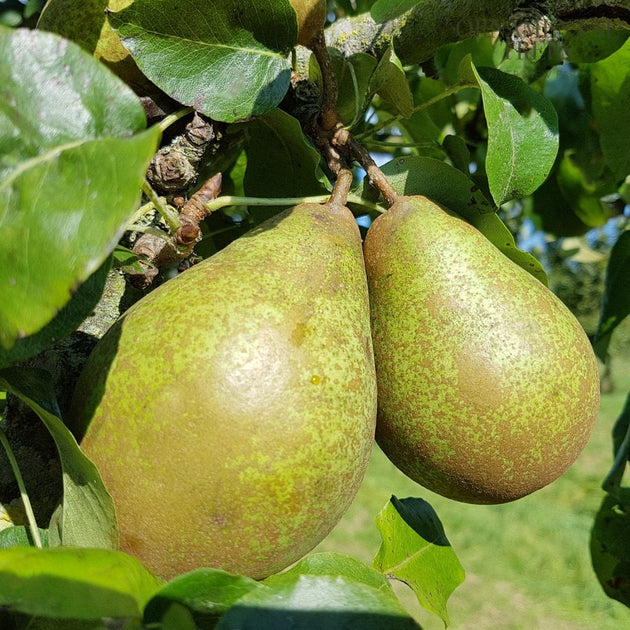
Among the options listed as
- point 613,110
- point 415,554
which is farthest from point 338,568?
point 613,110

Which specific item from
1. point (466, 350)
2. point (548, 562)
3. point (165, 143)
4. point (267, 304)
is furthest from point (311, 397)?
point (548, 562)

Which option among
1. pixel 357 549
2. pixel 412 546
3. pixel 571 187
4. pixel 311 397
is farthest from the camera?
pixel 357 549

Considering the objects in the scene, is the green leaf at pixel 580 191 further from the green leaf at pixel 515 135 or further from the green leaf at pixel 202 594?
the green leaf at pixel 202 594

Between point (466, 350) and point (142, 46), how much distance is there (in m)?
0.58

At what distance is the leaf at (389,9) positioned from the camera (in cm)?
124

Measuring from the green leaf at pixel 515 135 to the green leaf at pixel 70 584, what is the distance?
2.37 ft

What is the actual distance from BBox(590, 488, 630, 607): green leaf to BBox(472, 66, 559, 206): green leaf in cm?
100

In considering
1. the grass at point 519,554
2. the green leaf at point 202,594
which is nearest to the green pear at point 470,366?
the green leaf at point 202,594

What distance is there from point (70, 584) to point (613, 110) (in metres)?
1.54

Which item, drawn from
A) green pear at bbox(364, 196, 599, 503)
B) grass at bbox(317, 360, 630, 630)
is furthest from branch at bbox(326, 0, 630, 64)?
grass at bbox(317, 360, 630, 630)

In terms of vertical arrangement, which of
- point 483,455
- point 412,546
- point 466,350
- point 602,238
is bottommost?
point 602,238

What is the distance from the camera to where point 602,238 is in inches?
170

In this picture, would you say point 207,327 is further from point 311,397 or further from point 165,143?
point 165,143

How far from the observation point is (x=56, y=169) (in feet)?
2.20
